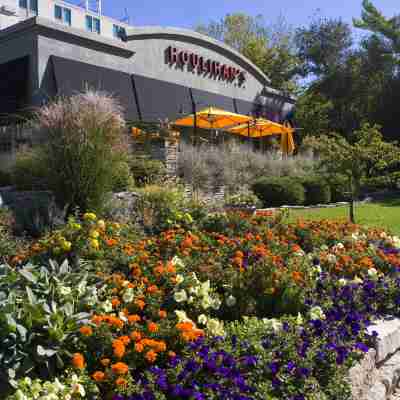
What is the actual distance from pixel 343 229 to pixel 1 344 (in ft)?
13.3

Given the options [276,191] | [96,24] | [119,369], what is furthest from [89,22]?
[119,369]

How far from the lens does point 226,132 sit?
1728cm

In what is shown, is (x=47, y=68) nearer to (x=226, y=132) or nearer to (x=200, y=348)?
(x=226, y=132)

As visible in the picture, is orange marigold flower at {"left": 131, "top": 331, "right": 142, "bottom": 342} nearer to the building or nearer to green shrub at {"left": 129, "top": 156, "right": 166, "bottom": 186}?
green shrub at {"left": 129, "top": 156, "right": 166, "bottom": 186}

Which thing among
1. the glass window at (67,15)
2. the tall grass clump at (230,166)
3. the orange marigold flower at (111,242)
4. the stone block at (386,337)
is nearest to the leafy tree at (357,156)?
the tall grass clump at (230,166)

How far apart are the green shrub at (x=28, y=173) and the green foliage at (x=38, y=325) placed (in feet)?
13.2

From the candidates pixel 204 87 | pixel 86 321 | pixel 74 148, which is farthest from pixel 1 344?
pixel 204 87

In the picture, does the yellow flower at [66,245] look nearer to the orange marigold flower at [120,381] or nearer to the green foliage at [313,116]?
the orange marigold flower at [120,381]

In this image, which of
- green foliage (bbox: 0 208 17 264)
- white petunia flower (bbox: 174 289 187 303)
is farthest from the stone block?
green foliage (bbox: 0 208 17 264)

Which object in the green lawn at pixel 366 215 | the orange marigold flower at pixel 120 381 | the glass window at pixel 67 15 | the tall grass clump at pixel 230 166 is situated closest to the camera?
Answer: the orange marigold flower at pixel 120 381

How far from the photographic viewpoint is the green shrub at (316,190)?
463 inches

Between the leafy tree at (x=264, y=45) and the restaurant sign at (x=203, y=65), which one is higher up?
the leafy tree at (x=264, y=45)

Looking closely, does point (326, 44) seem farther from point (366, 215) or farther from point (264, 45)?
point (366, 215)

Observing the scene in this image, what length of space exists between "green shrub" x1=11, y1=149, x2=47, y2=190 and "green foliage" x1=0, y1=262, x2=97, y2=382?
4025mm
